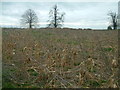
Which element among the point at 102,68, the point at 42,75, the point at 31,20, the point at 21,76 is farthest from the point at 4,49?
the point at 31,20

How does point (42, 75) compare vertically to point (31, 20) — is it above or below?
below

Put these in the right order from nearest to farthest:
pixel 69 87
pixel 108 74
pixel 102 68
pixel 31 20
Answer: pixel 69 87, pixel 108 74, pixel 102 68, pixel 31 20

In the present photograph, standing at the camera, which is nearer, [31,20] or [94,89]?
[94,89]

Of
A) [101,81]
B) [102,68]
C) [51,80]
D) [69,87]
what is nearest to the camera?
[69,87]

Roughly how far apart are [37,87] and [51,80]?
326 mm

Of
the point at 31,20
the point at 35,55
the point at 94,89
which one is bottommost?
the point at 94,89

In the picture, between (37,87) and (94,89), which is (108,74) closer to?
(94,89)

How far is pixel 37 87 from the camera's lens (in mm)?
3920

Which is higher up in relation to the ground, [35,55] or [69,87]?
[35,55]

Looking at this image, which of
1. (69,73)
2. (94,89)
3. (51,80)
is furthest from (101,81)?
(51,80)

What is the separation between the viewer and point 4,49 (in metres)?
6.43

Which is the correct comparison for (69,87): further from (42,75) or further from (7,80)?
(7,80)

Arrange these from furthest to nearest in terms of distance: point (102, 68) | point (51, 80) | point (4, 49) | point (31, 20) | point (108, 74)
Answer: point (31, 20) < point (4, 49) < point (102, 68) < point (108, 74) < point (51, 80)

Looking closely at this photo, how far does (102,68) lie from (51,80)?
1.74 m
